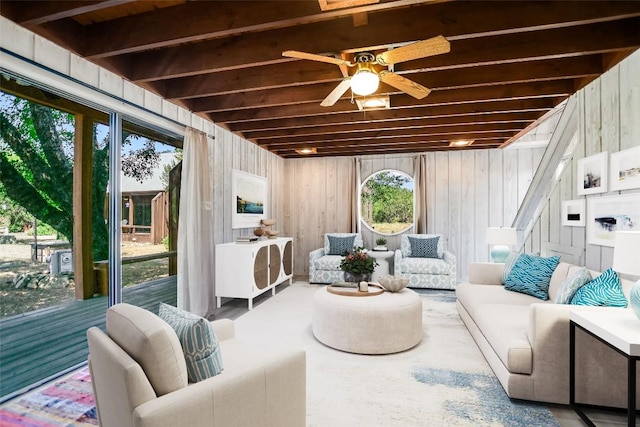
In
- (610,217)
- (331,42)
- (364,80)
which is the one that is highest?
(331,42)

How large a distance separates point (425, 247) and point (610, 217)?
119 inches

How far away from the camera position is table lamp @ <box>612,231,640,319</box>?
1603mm

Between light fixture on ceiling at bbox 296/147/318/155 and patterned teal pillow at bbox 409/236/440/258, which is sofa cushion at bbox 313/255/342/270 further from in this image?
light fixture on ceiling at bbox 296/147/318/155

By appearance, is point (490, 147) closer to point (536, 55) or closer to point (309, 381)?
point (536, 55)

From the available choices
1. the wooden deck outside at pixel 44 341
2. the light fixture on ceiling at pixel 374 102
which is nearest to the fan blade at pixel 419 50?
the light fixture on ceiling at pixel 374 102

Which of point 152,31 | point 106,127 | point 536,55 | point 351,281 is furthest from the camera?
point 351,281

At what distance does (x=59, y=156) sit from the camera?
2.86 m

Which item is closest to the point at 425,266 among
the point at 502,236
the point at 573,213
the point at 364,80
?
the point at 502,236

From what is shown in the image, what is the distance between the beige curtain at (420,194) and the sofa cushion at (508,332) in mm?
3168

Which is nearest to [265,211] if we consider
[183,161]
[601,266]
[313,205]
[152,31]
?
[313,205]

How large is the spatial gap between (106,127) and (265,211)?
294 centimetres

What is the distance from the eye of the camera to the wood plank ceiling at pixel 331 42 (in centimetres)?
204

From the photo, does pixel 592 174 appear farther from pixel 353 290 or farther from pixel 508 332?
pixel 353 290

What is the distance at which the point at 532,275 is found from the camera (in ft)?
10.5
